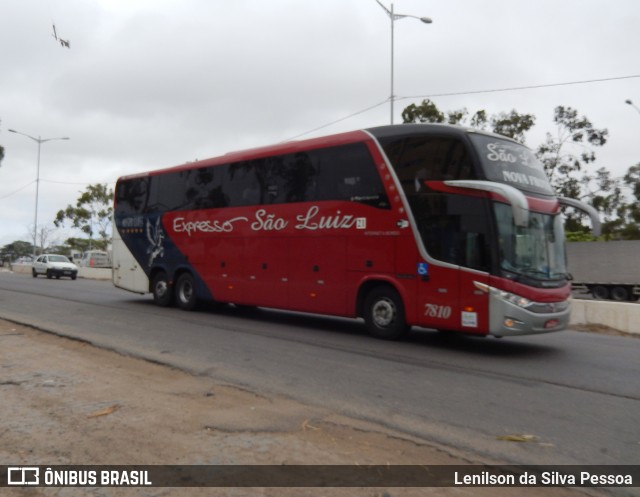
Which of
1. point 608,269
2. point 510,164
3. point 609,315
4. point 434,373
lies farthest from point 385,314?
point 608,269

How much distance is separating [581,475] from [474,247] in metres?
4.92

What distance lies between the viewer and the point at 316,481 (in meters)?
3.84

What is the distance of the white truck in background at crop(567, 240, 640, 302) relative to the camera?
23438mm

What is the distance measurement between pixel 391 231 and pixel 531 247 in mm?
2392

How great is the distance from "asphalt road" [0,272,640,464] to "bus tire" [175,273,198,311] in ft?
3.79

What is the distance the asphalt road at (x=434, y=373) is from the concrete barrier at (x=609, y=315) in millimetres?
913

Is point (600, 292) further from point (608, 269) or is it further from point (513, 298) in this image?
point (513, 298)

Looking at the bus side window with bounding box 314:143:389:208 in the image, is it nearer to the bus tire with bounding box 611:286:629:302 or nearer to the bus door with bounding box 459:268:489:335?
the bus door with bounding box 459:268:489:335

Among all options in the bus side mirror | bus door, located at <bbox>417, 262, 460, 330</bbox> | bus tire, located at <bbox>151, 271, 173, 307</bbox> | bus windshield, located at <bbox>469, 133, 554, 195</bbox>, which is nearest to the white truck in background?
the bus side mirror

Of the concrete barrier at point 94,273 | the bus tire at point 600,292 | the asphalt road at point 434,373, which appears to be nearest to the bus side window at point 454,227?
the asphalt road at point 434,373

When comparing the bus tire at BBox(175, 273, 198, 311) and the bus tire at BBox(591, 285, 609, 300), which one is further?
the bus tire at BBox(591, 285, 609, 300)

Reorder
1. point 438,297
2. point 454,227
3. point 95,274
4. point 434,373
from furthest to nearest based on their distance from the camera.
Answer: point 95,274 < point 438,297 < point 454,227 < point 434,373

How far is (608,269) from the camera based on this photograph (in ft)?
79.2

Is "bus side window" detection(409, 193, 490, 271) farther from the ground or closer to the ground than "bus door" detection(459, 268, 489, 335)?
farther from the ground
